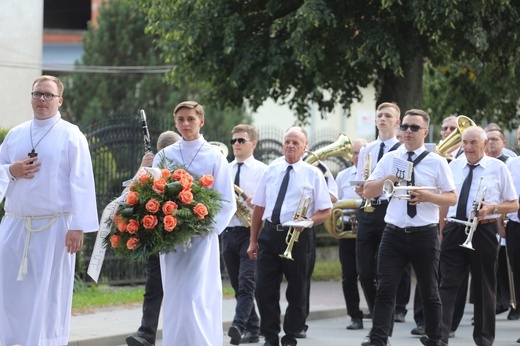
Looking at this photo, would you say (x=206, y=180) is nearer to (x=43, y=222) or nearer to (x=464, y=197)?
(x=43, y=222)

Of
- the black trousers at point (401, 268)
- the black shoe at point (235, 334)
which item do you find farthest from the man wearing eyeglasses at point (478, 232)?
the black shoe at point (235, 334)

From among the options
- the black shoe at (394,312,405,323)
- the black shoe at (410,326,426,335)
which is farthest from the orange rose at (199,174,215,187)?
the black shoe at (394,312,405,323)

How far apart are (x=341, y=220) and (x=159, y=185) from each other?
5.74 m

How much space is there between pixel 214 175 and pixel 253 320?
3.51m

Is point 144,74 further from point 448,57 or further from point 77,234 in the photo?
point 77,234

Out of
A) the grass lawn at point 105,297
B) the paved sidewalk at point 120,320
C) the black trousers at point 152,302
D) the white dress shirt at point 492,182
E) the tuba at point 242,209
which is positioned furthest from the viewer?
the grass lawn at point 105,297

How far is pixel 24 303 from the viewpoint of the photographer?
945 cm

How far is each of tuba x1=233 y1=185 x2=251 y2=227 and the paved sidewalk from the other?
154cm

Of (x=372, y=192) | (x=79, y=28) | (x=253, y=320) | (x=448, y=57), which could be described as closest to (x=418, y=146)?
(x=372, y=192)

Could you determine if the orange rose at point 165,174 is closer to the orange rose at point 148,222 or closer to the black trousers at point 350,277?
the orange rose at point 148,222

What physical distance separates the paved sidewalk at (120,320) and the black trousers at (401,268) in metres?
2.97

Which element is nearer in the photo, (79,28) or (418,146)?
(418,146)

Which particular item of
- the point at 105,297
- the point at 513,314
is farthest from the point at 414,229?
the point at 105,297

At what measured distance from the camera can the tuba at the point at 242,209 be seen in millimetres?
12906
